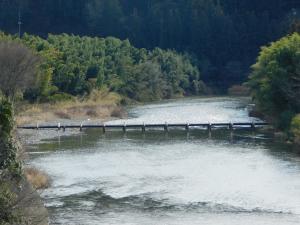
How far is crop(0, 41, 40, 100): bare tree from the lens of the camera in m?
55.7

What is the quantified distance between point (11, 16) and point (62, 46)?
209 feet

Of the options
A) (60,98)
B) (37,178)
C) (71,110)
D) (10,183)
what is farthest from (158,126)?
(10,183)

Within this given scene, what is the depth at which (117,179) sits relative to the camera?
120 ft

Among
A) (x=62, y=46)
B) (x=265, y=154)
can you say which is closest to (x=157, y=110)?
(x=62, y=46)

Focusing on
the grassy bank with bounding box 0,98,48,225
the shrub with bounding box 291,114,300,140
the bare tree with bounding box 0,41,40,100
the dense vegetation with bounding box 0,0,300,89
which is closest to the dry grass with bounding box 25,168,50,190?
the grassy bank with bounding box 0,98,48,225

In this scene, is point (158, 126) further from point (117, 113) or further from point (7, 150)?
point (7, 150)

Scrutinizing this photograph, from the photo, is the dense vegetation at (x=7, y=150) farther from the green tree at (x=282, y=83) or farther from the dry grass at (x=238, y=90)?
the dry grass at (x=238, y=90)

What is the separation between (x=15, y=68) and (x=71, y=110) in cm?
1038

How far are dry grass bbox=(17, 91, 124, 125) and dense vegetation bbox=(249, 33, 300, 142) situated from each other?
15064 millimetres

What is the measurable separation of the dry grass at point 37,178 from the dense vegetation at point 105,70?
30962 millimetres

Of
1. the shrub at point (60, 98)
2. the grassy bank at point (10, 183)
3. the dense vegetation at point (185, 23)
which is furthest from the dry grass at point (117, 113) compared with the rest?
the dense vegetation at point (185, 23)

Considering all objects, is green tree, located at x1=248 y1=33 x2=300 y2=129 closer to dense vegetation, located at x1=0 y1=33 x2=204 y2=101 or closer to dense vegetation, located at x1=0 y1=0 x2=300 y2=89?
dense vegetation, located at x1=0 y1=33 x2=204 y2=101

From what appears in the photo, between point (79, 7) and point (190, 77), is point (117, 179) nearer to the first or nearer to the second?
point (190, 77)

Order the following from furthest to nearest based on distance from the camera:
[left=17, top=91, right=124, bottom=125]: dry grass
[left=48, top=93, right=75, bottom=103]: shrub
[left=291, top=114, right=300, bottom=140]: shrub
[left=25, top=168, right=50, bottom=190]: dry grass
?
[left=48, top=93, right=75, bottom=103]: shrub < [left=17, top=91, right=124, bottom=125]: dry grass < [left=291, top=114, right=300, bottom=140]: shrub < [left=25, top=168, right=50, bottom=190]: dry grass
